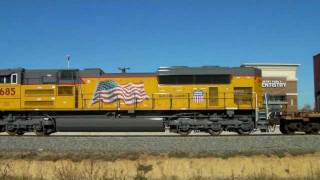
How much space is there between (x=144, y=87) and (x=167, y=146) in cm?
851

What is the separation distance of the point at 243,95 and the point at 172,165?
11.0 metres

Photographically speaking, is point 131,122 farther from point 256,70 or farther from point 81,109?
point 256,70

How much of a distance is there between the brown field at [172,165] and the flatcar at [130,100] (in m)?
8.58

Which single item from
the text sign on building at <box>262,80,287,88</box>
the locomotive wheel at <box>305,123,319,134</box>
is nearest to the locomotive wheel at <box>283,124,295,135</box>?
the locomotive wheel at <box>305,123,319,134</box>

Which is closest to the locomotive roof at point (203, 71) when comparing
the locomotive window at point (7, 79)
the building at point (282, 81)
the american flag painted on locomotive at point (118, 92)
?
the american flag painted on locomotive at point (118, 92)

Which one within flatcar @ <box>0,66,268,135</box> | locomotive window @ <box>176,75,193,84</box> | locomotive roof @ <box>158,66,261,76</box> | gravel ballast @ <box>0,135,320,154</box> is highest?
locomotive roof @ <box>158,66,261,76</box>

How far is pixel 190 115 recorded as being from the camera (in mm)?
25469

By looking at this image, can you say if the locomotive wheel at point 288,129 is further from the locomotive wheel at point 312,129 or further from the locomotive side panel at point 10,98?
the locomotive side panel at point 10,98

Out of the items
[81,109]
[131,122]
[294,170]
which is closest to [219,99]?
[131,122]

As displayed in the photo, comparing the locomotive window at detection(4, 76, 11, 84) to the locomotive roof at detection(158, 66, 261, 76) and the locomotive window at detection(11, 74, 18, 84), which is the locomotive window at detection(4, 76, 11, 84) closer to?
the locomotive window at detection(11, 74, 18, 84)

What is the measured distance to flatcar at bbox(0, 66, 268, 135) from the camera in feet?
82.9

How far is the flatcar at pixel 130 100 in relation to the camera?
25281 mm

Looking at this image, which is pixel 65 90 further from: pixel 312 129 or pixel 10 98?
pixel 312 129

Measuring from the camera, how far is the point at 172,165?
1598 cm
